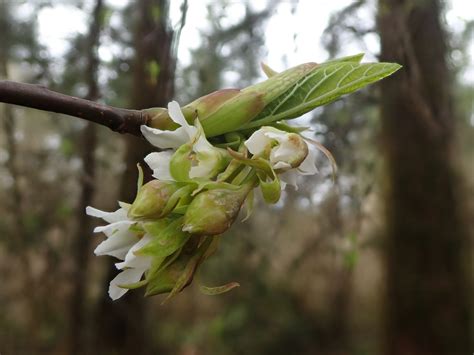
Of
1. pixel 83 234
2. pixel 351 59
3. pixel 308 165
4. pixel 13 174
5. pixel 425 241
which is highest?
pixel 351 59

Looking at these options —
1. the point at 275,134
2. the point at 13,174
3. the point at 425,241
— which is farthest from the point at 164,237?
the point at 425,241

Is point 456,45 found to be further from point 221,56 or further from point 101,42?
point 101,42

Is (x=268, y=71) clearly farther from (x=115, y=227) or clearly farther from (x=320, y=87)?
(x=115, y=227)

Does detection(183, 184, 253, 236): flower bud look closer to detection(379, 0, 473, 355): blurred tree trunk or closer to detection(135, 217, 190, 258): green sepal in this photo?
detection(135, 217, 190, 258): green sepal

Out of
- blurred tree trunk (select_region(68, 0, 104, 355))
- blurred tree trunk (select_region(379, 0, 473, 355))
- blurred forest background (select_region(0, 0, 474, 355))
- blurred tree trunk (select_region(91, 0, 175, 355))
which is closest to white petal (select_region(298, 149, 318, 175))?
blurred forest background (select_region(0, 0, 474, 355))

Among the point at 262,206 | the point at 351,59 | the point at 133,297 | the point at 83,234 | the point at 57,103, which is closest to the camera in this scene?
the point at 57,103

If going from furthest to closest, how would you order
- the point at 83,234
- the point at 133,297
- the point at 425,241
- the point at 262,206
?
1. the point at 262,206
2. the point at 425,241
3. the point at 83,234
4. the point at 133,297

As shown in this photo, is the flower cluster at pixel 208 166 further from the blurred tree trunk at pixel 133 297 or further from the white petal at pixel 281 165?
the blurred tree trunk at pixel 133 297
